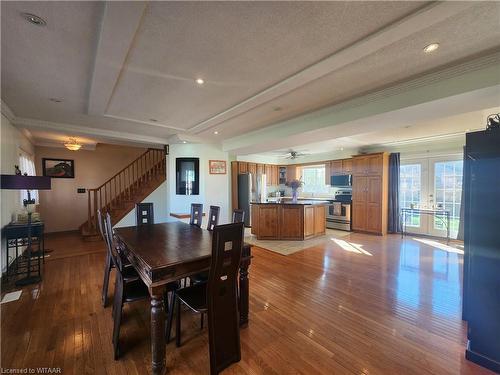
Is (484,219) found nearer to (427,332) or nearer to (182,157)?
(427,332)

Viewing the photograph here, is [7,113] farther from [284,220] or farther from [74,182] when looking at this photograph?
[284,220]

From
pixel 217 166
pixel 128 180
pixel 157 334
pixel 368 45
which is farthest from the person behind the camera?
pixel 128 180

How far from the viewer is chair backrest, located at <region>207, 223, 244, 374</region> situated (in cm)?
155

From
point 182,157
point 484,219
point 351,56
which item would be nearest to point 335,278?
point 484,219

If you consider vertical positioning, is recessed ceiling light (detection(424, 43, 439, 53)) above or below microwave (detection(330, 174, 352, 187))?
above

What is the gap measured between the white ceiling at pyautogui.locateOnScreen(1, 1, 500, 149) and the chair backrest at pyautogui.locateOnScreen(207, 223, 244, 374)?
1526 millimetres

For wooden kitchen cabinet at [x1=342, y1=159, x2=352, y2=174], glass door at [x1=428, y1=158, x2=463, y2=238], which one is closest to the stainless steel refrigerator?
wooden kitchen cabinet at [x1=342, y1=159, x2=352, y2=174]

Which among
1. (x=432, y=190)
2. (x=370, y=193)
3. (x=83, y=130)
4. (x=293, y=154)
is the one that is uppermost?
(x=83, y=130)

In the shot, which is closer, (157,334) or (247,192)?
(157,334)

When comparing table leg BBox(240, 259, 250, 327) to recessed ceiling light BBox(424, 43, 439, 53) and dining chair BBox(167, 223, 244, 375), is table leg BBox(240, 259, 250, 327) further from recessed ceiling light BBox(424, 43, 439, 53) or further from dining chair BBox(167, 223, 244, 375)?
recessed ceiling light BBox(424, 43, 439, 53)

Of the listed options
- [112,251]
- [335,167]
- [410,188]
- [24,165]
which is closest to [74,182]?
[24,165]

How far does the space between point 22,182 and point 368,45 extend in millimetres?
4270

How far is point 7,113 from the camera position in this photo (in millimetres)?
3354

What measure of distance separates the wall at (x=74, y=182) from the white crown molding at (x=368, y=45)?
6.13 m
